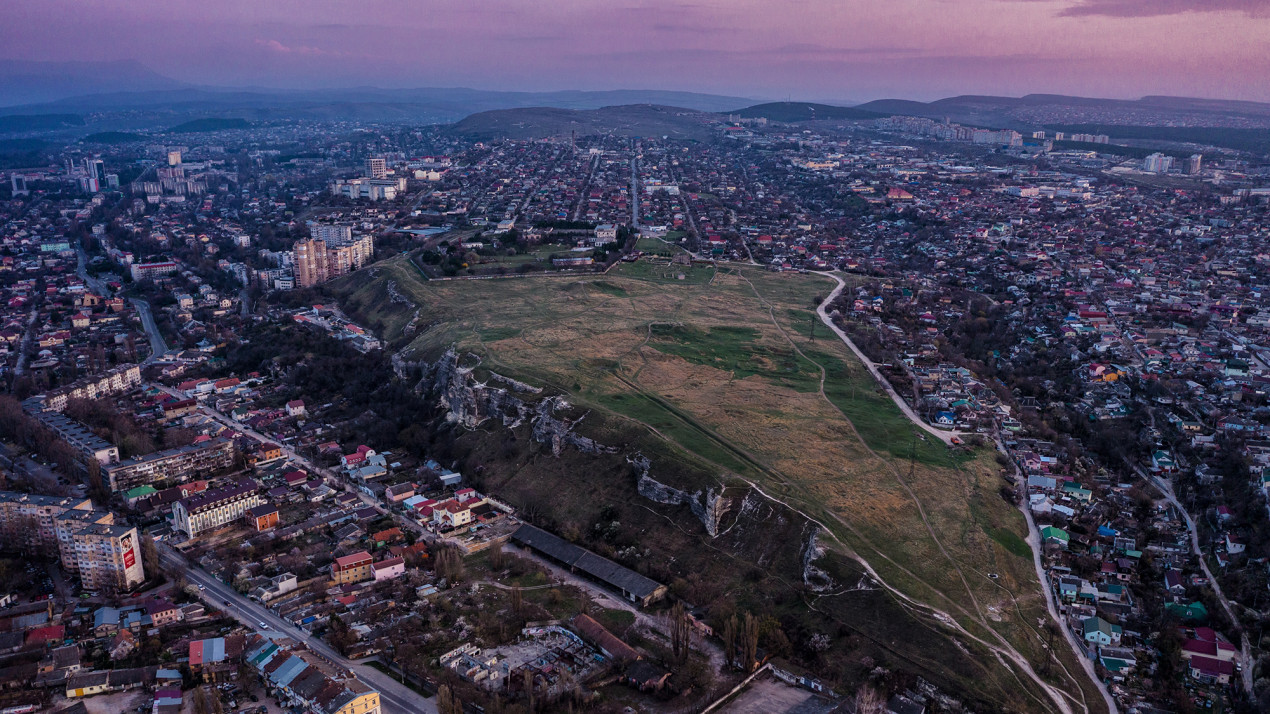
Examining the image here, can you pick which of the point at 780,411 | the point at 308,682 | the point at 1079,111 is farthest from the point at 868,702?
the point at 1079,111

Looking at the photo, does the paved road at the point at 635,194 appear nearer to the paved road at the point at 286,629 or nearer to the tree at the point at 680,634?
the paved road at the point at 286,629

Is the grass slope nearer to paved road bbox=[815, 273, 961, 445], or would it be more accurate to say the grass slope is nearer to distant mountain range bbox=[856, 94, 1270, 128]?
paved road bbox=[815, 273, 961, 445]

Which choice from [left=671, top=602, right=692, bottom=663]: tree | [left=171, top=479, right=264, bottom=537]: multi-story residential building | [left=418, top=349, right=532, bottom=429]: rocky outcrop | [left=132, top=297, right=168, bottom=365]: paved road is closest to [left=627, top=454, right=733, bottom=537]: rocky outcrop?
[left=671, top=602, right=692, bottom=663]: tree

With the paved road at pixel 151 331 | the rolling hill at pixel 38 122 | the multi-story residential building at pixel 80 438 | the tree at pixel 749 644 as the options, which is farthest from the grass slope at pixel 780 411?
the rolling hill at pixel 38 122

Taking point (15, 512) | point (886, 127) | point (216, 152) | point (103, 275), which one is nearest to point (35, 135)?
point (216, 152)

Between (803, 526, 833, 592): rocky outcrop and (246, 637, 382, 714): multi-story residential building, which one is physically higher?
(803, 526, 833, 592): rocky outcrop

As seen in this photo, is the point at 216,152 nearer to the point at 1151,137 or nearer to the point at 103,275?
the point at 103,275

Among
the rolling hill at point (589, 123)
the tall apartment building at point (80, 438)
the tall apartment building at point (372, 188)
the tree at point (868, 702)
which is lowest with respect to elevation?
the tall apartment building at point (80, 438)
